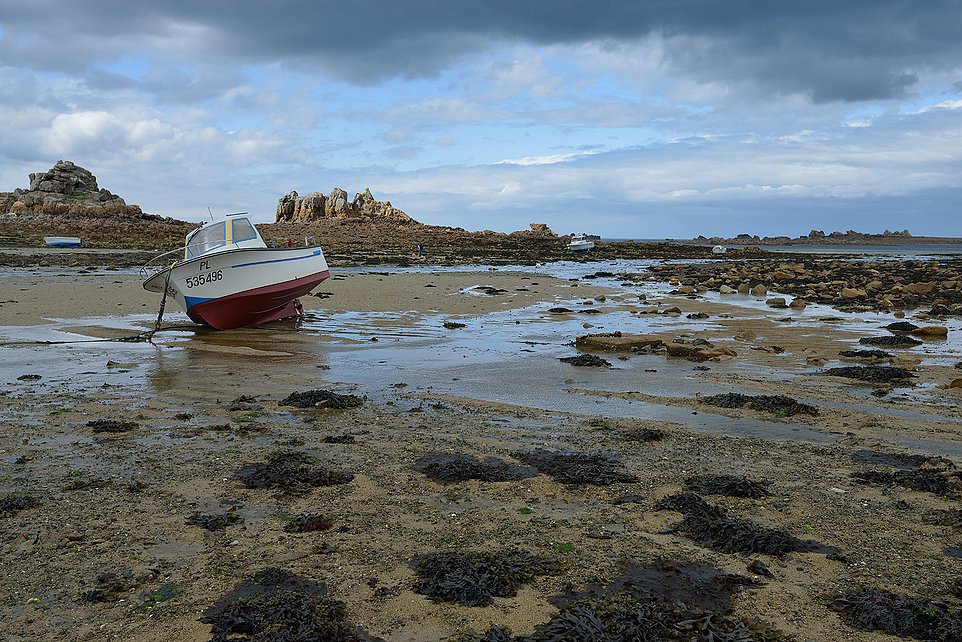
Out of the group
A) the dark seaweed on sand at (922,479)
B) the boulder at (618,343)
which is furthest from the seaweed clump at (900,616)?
the boulder at (618,343)

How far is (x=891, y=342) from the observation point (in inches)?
520

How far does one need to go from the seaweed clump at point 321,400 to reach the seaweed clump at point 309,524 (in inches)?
128

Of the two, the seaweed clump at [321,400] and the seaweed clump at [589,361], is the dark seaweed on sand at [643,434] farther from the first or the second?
the seaweed clump at [589,361]

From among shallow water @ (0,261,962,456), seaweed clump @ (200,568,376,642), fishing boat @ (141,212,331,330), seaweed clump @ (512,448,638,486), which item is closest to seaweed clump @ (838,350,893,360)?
shallow water @ (0,261,962,456)

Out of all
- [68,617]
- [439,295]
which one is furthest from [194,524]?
[439,295]

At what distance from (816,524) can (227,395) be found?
6.64 metres

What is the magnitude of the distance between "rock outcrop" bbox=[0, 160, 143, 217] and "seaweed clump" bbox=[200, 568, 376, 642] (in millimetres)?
81489

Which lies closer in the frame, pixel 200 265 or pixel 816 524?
pixel 816 524

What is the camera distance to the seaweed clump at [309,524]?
456 cm

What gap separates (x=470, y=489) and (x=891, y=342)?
1116 cm

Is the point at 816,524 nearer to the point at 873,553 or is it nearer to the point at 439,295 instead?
the point at 873,553

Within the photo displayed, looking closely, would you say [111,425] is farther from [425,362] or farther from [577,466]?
[425,362]

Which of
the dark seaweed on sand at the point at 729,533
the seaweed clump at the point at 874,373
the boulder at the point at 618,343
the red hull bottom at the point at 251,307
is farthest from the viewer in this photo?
the red hull bottom at the point at 251,307

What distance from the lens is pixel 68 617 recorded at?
3477 millimetres
